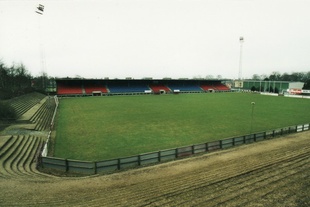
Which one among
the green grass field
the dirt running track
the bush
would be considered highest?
the bush

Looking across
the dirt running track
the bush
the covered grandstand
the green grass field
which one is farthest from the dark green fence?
the covered grandstand

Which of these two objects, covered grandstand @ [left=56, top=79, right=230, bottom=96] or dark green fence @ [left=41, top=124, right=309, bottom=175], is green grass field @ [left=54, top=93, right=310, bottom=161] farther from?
covered grandstand @ [left=56, top=79, right=230, bottom=96]

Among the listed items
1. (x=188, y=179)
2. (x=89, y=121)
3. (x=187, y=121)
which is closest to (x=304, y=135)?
(x=187, y=121)

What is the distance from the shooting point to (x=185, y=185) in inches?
482

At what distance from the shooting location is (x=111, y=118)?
34125mm

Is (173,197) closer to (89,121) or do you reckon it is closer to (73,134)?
(73,134)

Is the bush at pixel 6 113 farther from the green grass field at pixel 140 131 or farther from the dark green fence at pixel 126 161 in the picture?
the dark green fence at pixel 126 161

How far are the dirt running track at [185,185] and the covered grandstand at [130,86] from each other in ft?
210

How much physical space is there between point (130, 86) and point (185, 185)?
79042 millimetres

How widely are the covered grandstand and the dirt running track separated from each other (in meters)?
64.2

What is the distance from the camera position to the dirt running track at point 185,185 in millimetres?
10438

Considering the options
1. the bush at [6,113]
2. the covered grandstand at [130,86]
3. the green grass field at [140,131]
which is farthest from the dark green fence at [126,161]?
the covered grandstand at [130,86]

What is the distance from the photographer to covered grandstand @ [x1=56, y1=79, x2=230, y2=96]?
7768 cm

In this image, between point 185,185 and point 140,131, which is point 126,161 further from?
point 140,131
